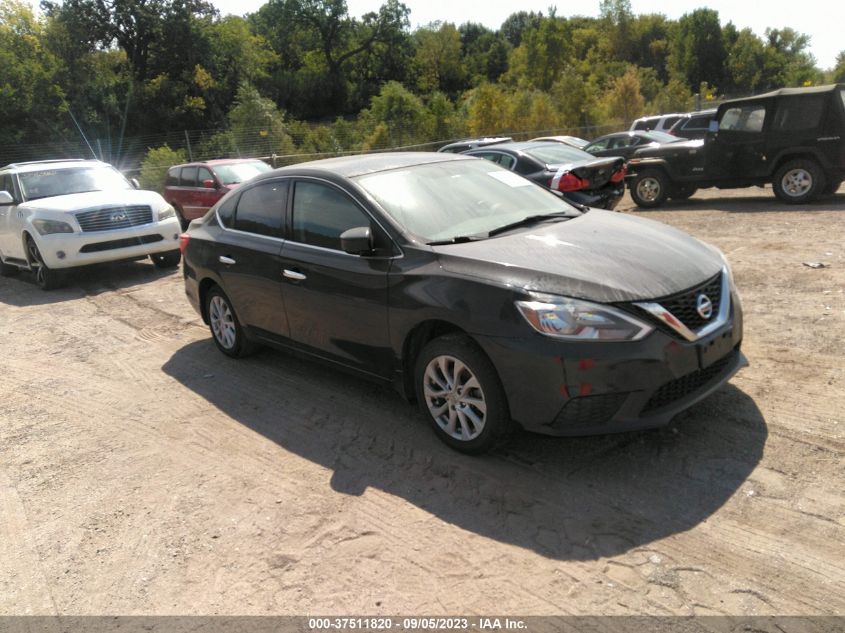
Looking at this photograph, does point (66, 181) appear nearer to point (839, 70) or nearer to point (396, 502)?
point (396, 502)

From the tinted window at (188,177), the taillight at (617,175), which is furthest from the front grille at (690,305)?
the tinted window at (188,177)

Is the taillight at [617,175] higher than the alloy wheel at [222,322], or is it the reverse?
the taillight at [617,175]

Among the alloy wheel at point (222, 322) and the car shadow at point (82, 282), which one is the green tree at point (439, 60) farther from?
the alloy wheel at point (222, 322)

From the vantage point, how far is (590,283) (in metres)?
3.63

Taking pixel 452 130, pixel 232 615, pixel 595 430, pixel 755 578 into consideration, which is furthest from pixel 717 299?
pixel 452 130

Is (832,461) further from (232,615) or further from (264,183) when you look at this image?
(264,183)

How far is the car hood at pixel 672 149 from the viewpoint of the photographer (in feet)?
41.8

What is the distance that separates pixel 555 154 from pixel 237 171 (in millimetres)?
7221

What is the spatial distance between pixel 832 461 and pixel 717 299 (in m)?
1.02

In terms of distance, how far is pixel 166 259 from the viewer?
1114 centimetres

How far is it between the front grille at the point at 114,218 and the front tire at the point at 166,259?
2.56ft

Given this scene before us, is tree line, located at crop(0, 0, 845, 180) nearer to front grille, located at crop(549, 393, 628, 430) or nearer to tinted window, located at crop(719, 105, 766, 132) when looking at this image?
tinted window, located at crop(719, 105, 766, 132)

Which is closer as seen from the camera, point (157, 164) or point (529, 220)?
point (529, 220)

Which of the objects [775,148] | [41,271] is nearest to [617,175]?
[775,148]
